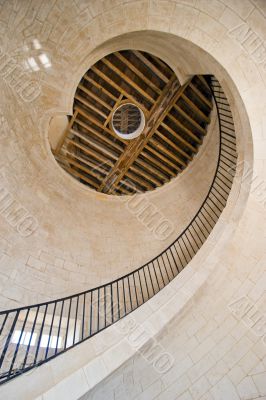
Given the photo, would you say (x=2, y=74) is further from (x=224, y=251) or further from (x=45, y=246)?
(x=224, y=251)

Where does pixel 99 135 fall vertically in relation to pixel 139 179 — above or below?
above

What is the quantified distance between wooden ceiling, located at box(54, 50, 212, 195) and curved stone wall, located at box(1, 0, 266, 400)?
1454 millimetres

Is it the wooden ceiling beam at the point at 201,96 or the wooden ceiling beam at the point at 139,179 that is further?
the wooden ceiling beam at the point at 139,179

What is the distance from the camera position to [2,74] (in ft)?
17.0

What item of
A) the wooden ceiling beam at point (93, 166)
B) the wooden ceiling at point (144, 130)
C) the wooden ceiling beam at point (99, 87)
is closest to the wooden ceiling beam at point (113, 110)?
the wooden ceiling at point (144, 130)

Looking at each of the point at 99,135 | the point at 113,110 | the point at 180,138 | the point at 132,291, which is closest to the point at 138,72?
the point at 113,110

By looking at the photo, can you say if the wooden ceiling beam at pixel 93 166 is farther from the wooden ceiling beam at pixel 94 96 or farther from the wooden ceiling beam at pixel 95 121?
the wooden ceiling beam at pixel 94 96

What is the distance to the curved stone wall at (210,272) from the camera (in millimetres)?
4211

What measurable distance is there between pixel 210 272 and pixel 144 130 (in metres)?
4.33

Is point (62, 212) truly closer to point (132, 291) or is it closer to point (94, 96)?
point (132, 291)

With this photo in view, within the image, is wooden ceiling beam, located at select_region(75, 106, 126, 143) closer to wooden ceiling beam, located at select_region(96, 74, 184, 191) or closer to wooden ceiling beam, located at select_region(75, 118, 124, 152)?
wooden ceiling beam, located at select_region(75, 118, 124, 152)

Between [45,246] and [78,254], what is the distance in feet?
2.87

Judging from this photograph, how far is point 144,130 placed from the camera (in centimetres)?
777

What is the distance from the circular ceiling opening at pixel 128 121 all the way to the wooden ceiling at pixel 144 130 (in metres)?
0.17
